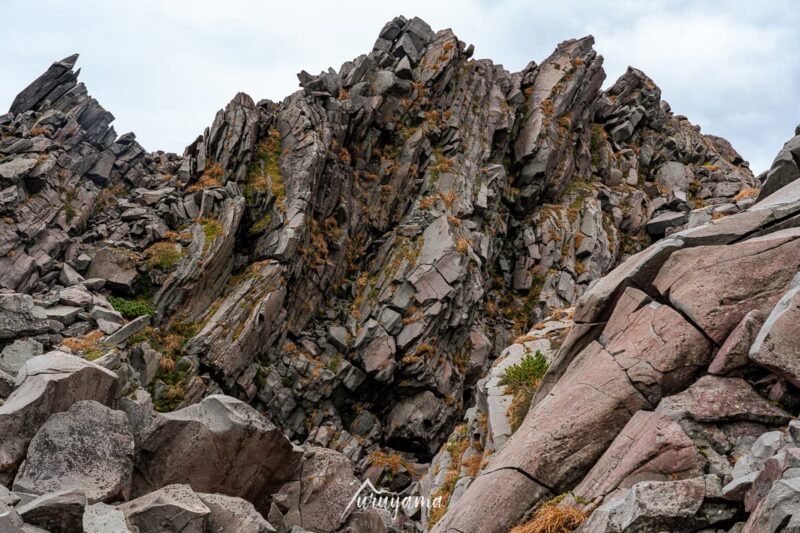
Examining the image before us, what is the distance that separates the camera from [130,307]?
102 ft

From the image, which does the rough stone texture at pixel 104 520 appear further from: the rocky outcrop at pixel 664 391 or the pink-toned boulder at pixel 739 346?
the pink-toned boulder at pixel 739 346

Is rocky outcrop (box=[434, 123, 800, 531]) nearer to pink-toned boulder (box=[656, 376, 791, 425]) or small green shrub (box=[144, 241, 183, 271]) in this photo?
pink-toned boulder (box=[656, 376, 791, 425])

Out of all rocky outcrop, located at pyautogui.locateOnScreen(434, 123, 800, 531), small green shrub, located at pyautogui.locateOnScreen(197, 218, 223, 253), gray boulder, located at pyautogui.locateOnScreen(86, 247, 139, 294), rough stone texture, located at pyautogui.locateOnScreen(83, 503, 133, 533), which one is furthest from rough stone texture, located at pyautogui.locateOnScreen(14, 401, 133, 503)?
small green shrub, located at pyautogui.locateOnScreen(197, 218, 223, 253)

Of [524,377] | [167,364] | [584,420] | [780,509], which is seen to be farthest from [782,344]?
[167,364]

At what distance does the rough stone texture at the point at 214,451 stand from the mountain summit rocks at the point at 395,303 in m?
0.09

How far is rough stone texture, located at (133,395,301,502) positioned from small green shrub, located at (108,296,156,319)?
1319 centimetres

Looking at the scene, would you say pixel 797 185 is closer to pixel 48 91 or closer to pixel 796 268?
pixel 796 268

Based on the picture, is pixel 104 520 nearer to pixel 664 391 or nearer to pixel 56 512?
pixel 56 512

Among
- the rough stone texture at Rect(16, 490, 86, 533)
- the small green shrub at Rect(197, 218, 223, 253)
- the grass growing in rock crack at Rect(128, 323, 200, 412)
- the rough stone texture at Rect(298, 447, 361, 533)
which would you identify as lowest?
the rough stone texture at Rect(298, 447, 361, 533)

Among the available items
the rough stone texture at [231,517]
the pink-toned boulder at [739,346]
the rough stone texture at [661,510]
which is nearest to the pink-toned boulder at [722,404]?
the pink-toned boulder at [739,346]

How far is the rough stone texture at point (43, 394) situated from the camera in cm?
1537

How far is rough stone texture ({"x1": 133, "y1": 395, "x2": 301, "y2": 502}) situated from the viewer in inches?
716

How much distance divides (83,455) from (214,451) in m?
4.21

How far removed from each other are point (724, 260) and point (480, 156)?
121 feet
